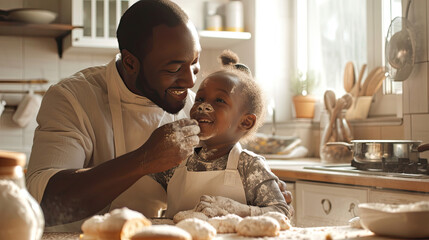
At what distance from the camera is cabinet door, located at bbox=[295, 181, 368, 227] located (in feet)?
6.87

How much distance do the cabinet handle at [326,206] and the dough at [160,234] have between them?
1.57 meters

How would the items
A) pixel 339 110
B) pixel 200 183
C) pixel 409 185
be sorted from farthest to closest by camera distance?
pixel 339 110 → pixel 409 185 → pixel 200 183

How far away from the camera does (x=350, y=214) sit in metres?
2.14

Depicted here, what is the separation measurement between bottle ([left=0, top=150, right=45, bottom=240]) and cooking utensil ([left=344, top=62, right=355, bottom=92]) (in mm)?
2747

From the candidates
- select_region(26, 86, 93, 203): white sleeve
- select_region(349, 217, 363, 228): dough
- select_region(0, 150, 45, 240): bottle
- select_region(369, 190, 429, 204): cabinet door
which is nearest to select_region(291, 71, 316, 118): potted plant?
select_region(369, 190, 429, 204): cabinet door

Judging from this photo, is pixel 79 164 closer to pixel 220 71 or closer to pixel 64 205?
pixel 64 205

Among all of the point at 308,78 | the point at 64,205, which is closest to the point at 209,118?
the point at 64,205

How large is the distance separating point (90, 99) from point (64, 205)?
1.24 ft

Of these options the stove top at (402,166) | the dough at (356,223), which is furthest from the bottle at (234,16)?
the dough at (356,223)

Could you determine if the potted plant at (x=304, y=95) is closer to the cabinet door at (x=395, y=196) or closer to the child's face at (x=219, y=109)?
the cabinet door at (x=395, y=196)

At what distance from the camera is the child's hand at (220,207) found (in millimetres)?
1229

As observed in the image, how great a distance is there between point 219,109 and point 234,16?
2260 mm

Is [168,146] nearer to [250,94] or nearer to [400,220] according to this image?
[250,94]

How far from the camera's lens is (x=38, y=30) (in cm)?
343
